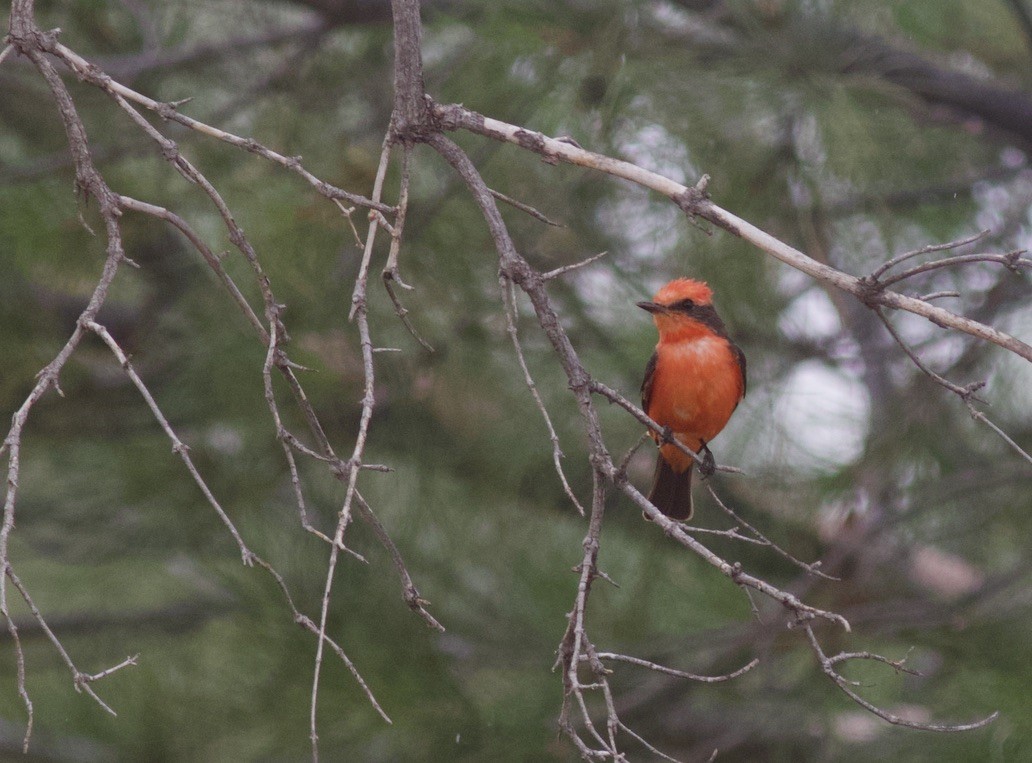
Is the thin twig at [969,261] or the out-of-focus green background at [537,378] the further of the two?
the out-of-focus green background at [537,378]

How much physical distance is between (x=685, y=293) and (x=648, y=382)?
0.31 metres

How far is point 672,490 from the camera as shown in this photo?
3.30 m

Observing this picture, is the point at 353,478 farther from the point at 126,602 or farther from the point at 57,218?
the point at 126,602

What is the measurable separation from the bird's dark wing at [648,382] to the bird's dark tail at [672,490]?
0.30 m

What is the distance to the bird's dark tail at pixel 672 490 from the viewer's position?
10.7 ft

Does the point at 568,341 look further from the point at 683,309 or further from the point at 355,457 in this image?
the point at 683,309

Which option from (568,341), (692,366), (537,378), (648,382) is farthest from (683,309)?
(568,341)

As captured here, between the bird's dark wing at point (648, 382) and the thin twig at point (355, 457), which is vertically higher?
the thin twig at point (355, 457)

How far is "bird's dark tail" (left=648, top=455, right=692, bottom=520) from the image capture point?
3.27 metres

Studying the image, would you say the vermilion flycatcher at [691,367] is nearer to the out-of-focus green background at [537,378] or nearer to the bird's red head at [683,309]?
the bird's red head at [683,309]

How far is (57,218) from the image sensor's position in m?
3.21

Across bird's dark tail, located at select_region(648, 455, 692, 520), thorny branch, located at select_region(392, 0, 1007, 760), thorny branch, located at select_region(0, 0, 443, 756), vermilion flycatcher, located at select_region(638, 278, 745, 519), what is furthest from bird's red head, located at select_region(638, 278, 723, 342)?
thorny branch, located at select_region(0, 0, 443, 756)

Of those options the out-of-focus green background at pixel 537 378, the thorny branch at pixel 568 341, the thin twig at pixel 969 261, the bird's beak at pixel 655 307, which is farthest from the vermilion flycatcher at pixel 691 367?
the thin twig at pixel 969 261

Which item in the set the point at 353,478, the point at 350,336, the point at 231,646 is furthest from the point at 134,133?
the point at 353,478
